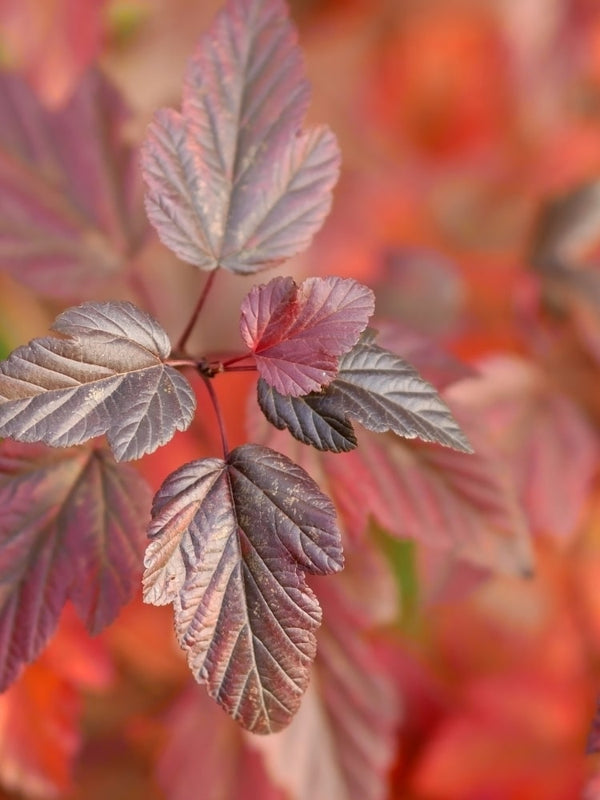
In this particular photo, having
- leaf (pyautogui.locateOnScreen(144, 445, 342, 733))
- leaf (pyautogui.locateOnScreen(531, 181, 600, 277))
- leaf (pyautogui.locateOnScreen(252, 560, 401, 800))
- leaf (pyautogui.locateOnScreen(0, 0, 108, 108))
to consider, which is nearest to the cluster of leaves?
leaf (pyautogui.locateOnScreen(144, 445, 342, 733))

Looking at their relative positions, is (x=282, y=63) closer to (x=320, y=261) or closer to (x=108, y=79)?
(x=108, y=79)

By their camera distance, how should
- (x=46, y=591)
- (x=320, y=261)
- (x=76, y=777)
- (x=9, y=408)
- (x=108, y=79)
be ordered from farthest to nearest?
(x=320, y=261) < (x=76, y=777) < (x=108, y=79) < (x=46, y=591) < (x=9, y=408)

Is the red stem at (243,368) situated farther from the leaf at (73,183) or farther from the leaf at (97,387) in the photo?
the leaf at (73,183)

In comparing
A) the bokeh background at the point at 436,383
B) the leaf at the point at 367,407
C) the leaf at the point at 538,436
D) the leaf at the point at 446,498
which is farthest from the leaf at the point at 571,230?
the leaf at the point at 367,407

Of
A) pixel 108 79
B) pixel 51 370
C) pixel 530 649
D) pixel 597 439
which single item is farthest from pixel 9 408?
pixel 530 649

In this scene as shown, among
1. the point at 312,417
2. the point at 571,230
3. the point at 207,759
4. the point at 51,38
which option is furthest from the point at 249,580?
the point at 51,38

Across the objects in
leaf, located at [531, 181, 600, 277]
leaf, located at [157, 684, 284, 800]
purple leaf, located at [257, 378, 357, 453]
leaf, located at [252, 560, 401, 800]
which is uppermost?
leaf, located at [531, 181, 600, 277]

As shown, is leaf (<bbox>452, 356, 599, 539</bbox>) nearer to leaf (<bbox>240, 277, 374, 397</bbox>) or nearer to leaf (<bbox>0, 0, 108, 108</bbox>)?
leaf (<bbox>240, 277, 374, 397</bbox>)
